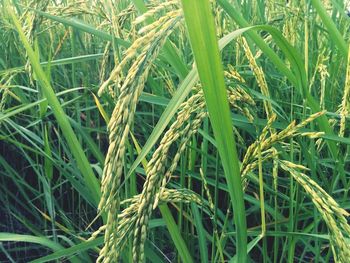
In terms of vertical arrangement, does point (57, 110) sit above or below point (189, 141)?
above

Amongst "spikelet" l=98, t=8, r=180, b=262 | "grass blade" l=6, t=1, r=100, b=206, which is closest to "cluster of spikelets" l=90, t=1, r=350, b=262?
"spikelet" l=98, t=8, r=180, b=262

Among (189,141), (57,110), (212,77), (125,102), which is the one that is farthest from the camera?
(189,141)

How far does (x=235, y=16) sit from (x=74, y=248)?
530mm

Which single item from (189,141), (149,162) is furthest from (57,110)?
(149,162)

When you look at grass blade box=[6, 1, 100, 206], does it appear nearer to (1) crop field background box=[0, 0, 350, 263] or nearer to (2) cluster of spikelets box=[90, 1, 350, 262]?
(1) crop field background box=[0, 0, 350, 263]

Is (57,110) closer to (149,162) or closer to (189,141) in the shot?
(189,141)

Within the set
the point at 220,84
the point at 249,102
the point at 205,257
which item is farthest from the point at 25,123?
the point at 220,84

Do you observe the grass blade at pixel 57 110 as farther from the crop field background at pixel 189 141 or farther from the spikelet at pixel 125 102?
the spikelet at pixel 125 102

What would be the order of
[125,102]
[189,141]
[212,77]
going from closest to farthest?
[125,102], [212,77], [189,141]

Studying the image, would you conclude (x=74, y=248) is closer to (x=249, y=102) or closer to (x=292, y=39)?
(x=249, y=102)

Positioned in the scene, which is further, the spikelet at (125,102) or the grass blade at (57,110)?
the grass blade at (57,110)

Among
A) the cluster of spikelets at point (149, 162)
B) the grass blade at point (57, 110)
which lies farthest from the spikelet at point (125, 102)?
the grass blade at point (57, 110)

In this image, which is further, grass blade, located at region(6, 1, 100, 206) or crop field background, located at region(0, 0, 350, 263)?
grass blade, located at region(6, 1, 100, 206)

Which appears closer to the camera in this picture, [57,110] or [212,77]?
[212,77]
